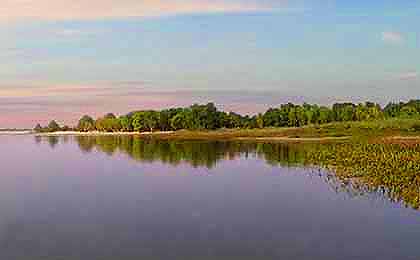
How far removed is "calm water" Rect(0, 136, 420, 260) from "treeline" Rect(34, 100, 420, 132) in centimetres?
9785

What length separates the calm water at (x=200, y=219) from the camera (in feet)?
44.8

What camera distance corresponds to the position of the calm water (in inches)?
537

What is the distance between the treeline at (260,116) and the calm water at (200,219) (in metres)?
97.8

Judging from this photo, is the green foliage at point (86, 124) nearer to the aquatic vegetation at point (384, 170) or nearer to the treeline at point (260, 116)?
the treeline at point (260, 116)

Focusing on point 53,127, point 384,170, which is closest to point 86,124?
point 53,127

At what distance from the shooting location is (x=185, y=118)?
13662cm

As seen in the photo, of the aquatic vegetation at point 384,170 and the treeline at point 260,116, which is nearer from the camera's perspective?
the aquatic vegetation at point 384,170

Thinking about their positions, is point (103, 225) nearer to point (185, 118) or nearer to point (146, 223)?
point (146, 223)

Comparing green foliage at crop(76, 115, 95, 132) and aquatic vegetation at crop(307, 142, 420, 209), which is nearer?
aquatic vegetation at crop(307, 142, 420, 209)

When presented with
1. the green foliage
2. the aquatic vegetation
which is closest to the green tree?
the green foliage

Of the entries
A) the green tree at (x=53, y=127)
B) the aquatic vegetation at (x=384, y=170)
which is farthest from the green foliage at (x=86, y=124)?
the aquatic vegetation at (x=384, y=170)

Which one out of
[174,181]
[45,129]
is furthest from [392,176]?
[45,129]

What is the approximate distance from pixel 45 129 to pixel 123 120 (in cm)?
5125

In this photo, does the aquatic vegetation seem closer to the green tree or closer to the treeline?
the treeline
